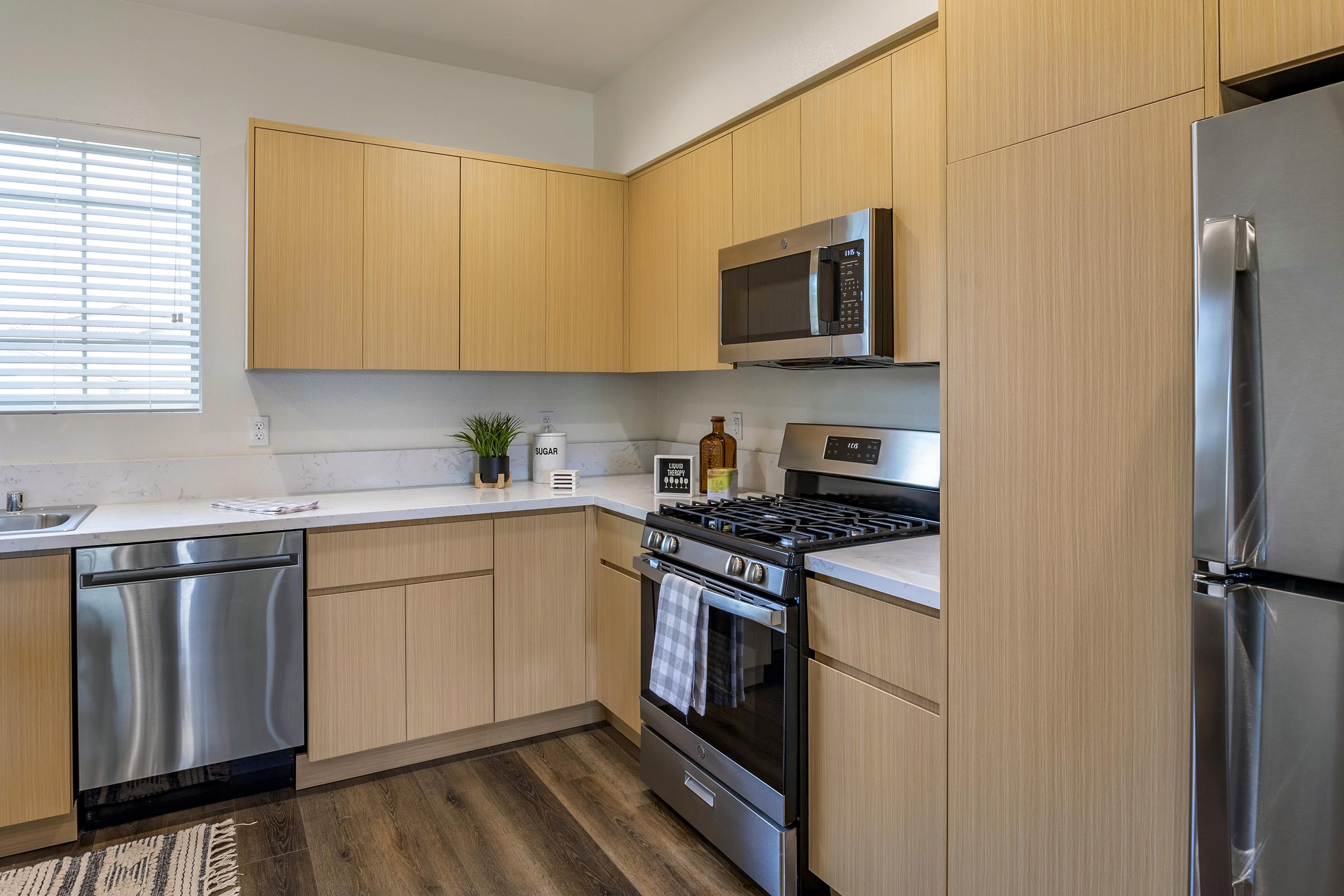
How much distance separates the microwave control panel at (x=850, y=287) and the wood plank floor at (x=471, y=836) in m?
1.50

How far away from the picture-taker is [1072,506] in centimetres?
132

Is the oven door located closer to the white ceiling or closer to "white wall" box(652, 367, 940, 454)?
A: "white wall" box(652, 367, 940, 454)

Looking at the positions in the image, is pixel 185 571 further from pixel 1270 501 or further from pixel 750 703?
pixel 1270 501

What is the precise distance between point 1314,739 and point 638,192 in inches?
115

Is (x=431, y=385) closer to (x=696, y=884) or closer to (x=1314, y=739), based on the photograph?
(x=696, y=884)

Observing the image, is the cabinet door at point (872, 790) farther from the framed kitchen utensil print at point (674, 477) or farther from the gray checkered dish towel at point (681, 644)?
the framed kitchen utensil print at point (674, 477)

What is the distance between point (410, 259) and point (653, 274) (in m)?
0.94

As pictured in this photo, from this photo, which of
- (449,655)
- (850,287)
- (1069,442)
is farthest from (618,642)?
(1069,442)

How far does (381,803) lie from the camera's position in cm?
253

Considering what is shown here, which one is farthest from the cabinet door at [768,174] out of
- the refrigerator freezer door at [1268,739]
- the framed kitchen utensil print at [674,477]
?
the refrigerator freezer door at [1268,739]

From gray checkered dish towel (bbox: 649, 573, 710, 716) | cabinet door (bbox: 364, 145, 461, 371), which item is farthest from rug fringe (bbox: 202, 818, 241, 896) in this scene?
cabinet door (bbox: 364, 145, 461, 371)

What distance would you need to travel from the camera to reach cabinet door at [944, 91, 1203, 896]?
1179mm

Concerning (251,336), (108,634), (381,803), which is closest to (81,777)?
(108,634)

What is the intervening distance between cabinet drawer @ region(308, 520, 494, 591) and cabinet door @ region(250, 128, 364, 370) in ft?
2.22
